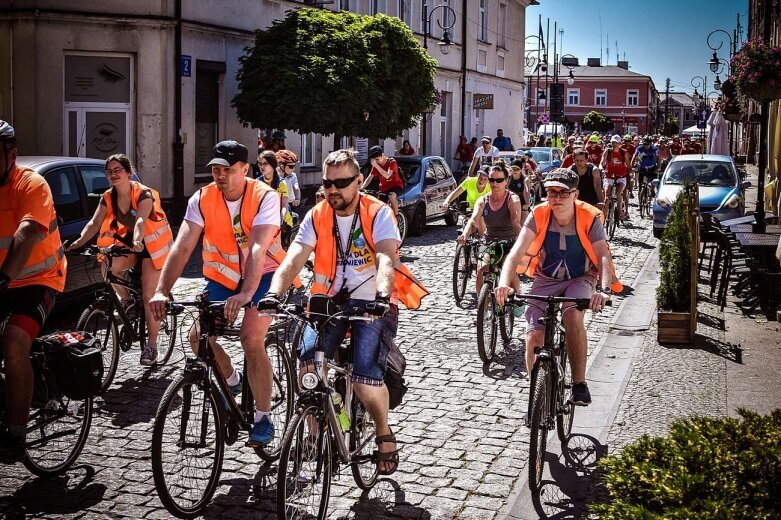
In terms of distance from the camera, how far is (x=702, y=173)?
71.8ft

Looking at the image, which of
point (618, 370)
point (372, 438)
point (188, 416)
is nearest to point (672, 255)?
point (618, 370)

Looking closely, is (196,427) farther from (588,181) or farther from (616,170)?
(616,170)

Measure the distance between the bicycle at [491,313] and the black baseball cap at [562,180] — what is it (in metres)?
2.66

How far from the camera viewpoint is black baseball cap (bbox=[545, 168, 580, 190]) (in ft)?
22.3

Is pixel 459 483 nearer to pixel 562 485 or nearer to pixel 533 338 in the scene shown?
pixel 562 485

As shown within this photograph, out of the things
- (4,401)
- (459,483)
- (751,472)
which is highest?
(751,472)

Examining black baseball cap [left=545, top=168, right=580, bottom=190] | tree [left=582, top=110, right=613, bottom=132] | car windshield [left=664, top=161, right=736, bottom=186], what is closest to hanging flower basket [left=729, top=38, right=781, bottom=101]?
car windshield [left=664, top=161, right=736, bottom=186]

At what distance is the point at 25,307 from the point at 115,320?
7.56 feet

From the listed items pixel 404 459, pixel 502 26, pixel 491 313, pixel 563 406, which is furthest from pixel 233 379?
pixel 502 26

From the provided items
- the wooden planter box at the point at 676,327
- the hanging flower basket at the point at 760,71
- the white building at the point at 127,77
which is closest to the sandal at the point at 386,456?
the wooden planter box at the point at 676,327

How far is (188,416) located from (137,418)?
7.05 ft

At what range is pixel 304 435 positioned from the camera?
4.95 meters

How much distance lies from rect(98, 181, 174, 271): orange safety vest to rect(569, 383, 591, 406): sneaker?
368 cm

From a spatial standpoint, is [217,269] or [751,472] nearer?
[751,472]
